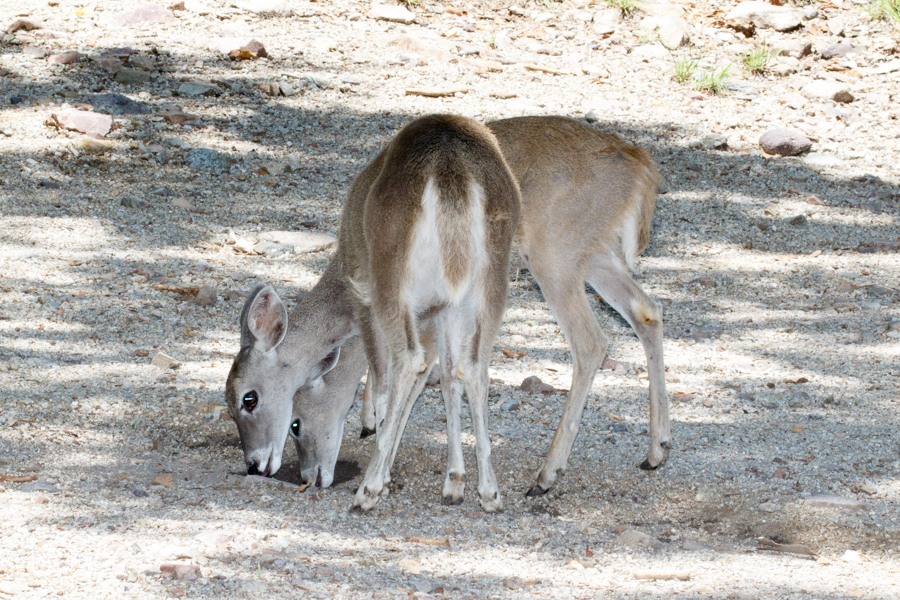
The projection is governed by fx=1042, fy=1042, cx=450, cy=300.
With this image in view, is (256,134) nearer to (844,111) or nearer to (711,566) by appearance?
(844,111)

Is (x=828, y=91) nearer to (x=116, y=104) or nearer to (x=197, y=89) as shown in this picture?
(x=197, y=89)

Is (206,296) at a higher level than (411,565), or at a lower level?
lower

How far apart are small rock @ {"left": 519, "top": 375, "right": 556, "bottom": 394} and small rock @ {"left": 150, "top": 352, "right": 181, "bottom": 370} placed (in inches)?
82.7

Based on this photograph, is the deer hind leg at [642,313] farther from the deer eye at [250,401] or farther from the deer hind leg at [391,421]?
the deer eye at [250,401]

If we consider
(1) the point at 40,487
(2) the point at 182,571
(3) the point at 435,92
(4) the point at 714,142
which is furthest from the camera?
(3) the point at 435,92

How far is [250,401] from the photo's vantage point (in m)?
5.42

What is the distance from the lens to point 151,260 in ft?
25.5

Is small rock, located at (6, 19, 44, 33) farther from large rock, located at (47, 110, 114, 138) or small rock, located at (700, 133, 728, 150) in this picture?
small rock, located at (700, 133, 728, 150)

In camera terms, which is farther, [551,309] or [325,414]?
[325,414]

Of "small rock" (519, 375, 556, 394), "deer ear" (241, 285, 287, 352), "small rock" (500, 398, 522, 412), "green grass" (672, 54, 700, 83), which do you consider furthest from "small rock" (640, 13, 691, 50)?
"deer ear" (241, 285, 287, 352)

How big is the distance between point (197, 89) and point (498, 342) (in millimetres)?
5150

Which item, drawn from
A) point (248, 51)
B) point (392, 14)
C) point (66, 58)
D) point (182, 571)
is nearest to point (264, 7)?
point (248, 51)

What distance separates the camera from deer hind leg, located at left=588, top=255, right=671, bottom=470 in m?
5.48

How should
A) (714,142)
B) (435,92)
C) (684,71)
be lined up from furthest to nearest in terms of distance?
(684,71)
(435,92)
(714,142)
